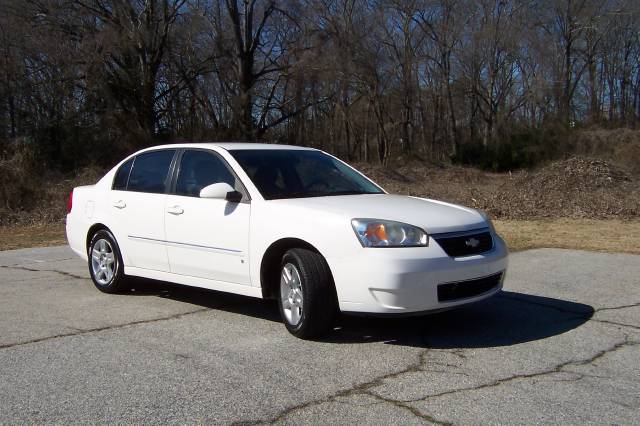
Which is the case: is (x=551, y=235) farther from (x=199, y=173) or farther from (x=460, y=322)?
(x=199, y=173)

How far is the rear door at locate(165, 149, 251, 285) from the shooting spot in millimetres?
5840

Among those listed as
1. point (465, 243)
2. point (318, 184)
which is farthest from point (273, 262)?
point (465, 243)

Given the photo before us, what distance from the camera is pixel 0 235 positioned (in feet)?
48.1

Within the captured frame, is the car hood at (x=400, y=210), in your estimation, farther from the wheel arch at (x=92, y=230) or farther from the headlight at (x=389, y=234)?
the wheel arch at (x=92, y=230)

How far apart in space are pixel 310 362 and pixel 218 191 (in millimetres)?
1814

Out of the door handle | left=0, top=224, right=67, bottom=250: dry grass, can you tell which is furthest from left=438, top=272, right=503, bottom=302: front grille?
left=0, top=224, right=67, bottom=250: dry grass

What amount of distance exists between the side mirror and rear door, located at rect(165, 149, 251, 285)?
127 millimetres

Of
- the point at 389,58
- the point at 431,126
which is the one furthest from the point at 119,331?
the point at 431,126

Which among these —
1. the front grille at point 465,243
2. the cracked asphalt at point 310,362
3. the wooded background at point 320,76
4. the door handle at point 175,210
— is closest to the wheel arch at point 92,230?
the cracked asphalt at point 310,362

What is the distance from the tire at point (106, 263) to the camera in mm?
7188

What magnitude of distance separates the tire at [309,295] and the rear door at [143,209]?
1.68 meters

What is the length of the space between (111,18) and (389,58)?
18453 mm

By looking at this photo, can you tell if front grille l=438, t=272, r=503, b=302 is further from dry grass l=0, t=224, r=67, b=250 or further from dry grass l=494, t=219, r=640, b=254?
dry grass l=0, t=224, r=67, b=250

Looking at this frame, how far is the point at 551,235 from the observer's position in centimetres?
1294
